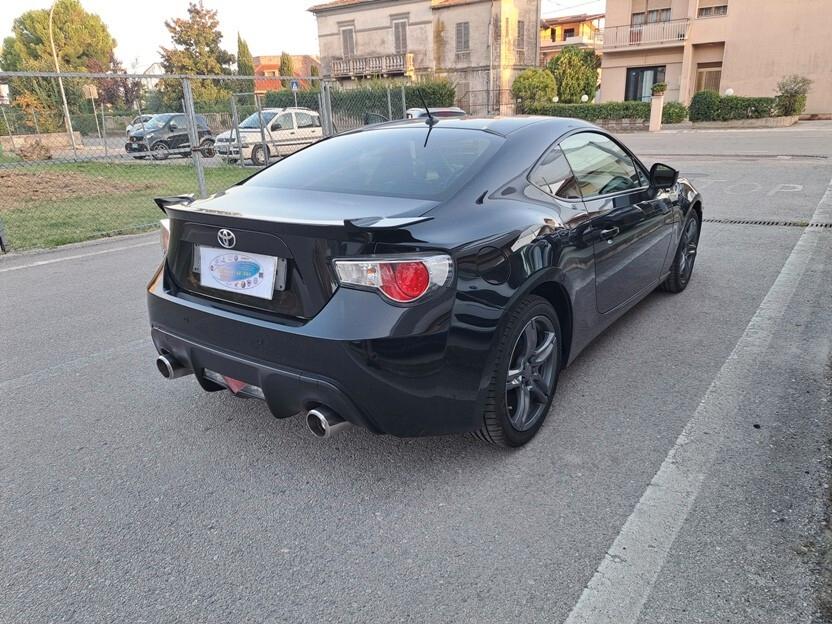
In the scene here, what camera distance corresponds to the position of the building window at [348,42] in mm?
44438

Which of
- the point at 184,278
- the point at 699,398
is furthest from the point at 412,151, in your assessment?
the point at 699,398

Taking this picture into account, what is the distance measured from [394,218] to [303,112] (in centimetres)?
1649

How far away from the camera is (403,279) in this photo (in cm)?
231

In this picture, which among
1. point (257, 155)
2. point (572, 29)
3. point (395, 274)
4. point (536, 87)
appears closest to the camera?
point (395, 274)

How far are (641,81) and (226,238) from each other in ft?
127

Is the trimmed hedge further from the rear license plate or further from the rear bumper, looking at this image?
the rear license plate

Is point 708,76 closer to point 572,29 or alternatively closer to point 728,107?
point 728,107

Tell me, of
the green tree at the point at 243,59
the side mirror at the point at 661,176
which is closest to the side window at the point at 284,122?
the side mirror at the point at 661,176

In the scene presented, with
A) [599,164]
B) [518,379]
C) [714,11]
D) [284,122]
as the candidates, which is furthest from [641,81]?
[518,379]

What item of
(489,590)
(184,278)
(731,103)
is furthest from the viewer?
(731,103)

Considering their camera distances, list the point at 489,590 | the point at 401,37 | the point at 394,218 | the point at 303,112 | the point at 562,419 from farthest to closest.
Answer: the point at 401,37 → the point at 303,112 → the point at 562,419 → the point at 394,218 → the point at 489,590

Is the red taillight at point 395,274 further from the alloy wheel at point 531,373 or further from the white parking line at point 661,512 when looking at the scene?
the white parking line at point 661,512

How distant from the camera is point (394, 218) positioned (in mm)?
2457

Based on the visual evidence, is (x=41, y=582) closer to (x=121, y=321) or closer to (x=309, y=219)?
(x=309, y=219)
